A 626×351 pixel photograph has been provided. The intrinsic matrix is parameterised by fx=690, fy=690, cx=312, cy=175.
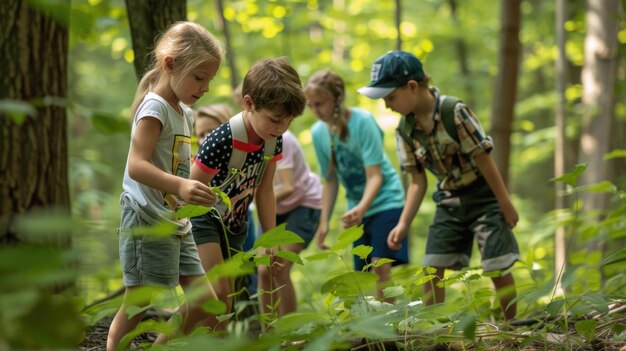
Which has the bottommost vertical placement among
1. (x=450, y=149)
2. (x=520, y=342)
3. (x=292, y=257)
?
(x=520, y=342)

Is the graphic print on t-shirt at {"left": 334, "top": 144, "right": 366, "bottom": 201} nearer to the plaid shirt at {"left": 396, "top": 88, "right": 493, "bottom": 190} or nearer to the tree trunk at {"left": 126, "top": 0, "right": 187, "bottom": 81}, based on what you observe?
the plaid shirt at {"left": 396, "top": 88, "right": 493, "bottom": 190}

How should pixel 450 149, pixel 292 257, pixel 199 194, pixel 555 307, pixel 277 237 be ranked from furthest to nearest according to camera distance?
pixel 450 149 < pixel 199 194 < pixel 555 307 < pixel 292 257 < pixel 277 237

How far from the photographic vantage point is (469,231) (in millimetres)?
4102

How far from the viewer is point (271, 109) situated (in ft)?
10.1

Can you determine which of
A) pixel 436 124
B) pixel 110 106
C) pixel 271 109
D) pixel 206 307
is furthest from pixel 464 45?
pixel 206 307

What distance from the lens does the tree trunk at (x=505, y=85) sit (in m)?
6.36

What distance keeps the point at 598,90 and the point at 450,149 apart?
156 inches

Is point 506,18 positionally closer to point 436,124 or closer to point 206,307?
point 436,124

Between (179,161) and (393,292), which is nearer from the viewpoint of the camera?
(393,292)

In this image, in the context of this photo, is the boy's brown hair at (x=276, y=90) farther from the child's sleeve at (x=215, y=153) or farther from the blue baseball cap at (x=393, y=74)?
the blue baseball cap at (x=393, y=74)

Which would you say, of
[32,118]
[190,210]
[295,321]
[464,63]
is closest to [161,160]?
[32,118]

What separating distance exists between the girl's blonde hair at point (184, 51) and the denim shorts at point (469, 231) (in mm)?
1723

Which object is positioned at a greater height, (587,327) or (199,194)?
(199,194)

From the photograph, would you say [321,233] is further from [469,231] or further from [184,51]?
[184,51]
